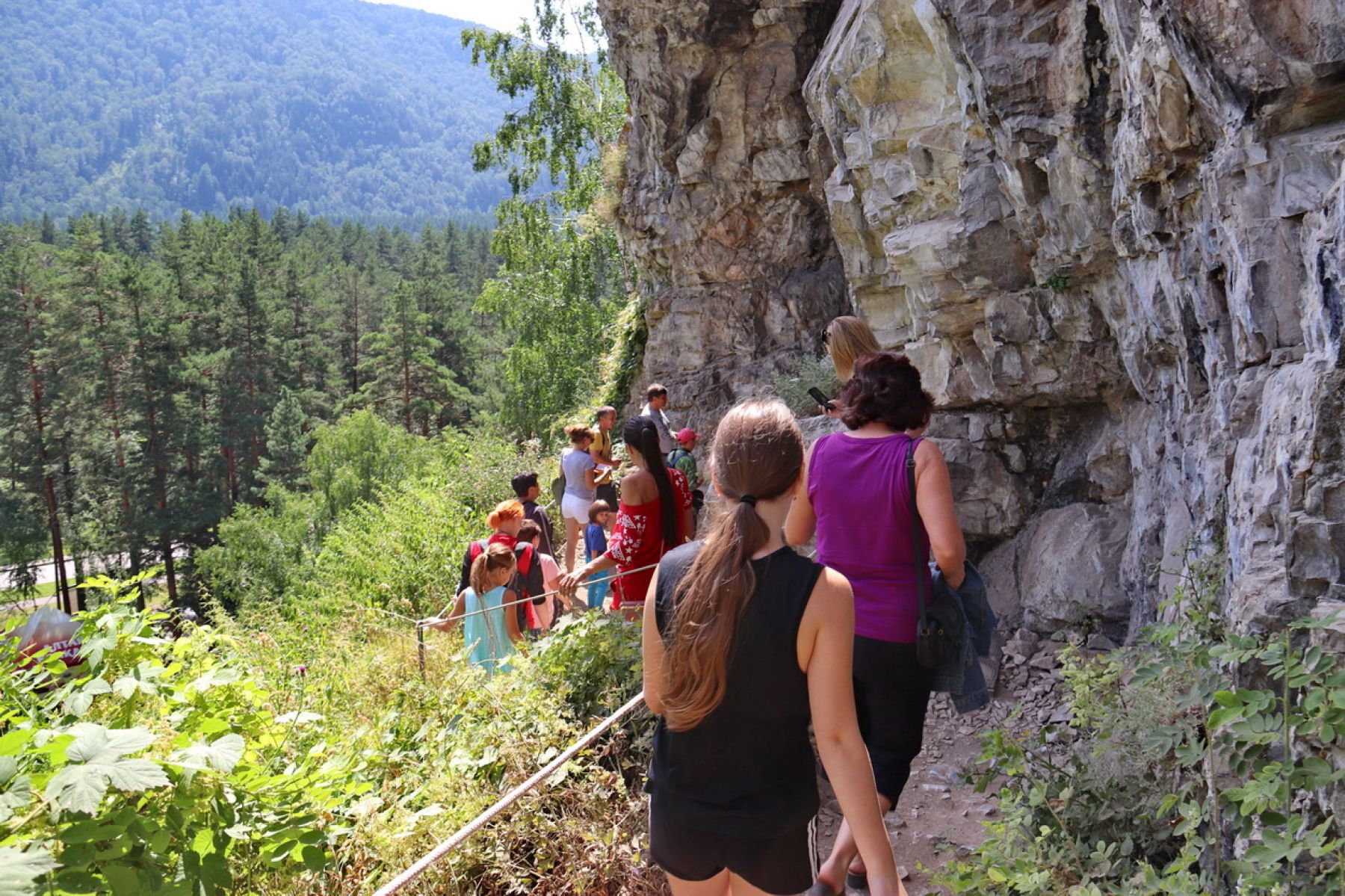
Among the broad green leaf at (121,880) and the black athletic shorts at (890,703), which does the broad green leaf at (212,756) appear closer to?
the broad green leaf at (121,880)

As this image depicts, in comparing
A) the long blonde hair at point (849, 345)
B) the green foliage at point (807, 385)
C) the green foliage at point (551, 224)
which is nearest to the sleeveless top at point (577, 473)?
the green foliage at point (807, 385)

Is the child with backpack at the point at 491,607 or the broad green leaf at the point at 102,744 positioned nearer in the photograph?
the broad green leaf at the point at 102,744

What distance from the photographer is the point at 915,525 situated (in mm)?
2869

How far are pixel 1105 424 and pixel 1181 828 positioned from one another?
4781 mm

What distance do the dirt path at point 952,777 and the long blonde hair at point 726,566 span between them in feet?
4.59

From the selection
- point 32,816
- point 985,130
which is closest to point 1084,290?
point 985,130

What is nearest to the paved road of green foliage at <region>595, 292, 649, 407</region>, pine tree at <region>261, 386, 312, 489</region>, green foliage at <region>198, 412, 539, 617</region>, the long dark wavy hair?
green foliage at <region>198, 412, 539, 617</region>

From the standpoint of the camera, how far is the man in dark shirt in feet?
23.3

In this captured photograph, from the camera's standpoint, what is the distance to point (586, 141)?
24266 mm

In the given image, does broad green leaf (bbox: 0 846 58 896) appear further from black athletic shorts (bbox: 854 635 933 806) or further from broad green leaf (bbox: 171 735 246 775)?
black athletic shorts (bbox: 854 635 933 806)

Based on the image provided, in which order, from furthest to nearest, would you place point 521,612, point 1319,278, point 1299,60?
point 521,612, point 1299,60, point 1319,278

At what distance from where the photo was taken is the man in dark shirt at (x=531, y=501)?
280 inches

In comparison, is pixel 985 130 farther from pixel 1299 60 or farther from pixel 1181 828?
pixel 1181 828

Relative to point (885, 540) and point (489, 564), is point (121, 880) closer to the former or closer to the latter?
point (885, 540)
